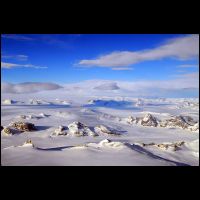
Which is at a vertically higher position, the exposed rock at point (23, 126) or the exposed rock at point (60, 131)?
the exposed rock at point (23, 126)

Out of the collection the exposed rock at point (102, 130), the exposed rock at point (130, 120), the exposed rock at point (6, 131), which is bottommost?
the exposed rock at point (102, 130)

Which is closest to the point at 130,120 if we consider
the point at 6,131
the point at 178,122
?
the point at 178,122

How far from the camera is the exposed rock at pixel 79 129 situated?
10.3 m

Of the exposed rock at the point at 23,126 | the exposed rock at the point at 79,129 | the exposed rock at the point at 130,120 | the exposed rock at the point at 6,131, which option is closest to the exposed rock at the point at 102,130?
the exposed rock at the point at 79,129

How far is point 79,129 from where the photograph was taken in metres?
10.6

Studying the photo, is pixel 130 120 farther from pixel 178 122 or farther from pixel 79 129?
pixel 79 129

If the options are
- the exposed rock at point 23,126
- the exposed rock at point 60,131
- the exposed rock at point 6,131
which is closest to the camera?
the exposed rock at point 6,131

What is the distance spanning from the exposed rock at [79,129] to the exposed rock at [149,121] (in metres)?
4.34

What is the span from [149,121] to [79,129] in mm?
5133

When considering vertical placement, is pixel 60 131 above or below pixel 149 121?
below

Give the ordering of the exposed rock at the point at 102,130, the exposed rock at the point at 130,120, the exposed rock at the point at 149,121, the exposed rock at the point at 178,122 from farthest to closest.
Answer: the exposed rock at the point at 178,122, the exposed rock at the point at 149,121, the exposed rock at the point at 130,120, the exposed rock at the point at 102,130

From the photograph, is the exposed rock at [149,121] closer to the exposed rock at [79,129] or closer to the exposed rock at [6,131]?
the exposed rock at [79,129]

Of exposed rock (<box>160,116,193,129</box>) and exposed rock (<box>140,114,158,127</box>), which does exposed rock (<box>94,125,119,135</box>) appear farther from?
exposed rock (<box>160,116,193,129</box>)
